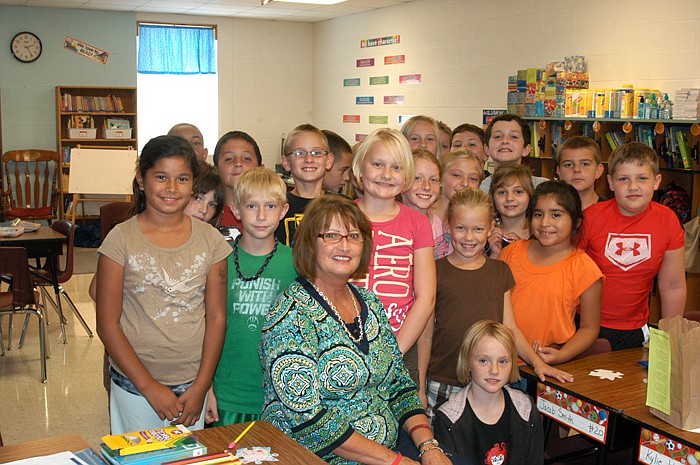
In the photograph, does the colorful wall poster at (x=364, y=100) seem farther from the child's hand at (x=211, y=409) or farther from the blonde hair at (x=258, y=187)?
the child's hand at (x=211, y=409)

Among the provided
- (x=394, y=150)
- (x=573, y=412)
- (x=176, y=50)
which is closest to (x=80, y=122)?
(x=176, y=50)

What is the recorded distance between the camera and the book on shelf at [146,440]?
170cm

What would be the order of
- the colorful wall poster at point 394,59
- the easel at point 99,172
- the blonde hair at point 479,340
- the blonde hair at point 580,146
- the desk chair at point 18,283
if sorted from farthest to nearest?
1. the easel at point 99,172
2. the colorful wall poster at point 394,59
3. the desk chair at point 18,283
4. the blonde hair at point 580,146
5. the blonde hair at point 479,340

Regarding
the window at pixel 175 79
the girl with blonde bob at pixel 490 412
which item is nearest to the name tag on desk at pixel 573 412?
the girl with blonde bob at pixel 490 412

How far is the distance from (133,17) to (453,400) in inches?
377

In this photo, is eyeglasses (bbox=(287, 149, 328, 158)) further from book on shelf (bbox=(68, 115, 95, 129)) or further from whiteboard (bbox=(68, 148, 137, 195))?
book on shelf (bbox=(68, 115, 95, 129))

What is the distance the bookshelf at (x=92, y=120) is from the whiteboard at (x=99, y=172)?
1.27 feet

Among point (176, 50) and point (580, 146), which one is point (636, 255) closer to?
point (580, 146)

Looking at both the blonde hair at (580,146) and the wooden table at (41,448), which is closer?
the wooden table at (41,448)

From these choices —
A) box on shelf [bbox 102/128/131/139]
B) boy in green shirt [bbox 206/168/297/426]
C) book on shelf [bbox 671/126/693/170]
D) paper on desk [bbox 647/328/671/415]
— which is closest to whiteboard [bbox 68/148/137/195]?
box on shelf [bbox 102/128/131/139]

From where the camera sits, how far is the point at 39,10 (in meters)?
10.2

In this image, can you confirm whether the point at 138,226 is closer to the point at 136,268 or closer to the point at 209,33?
the point at 136,268

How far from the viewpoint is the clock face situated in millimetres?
10062

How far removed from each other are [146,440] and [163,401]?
627 mm
